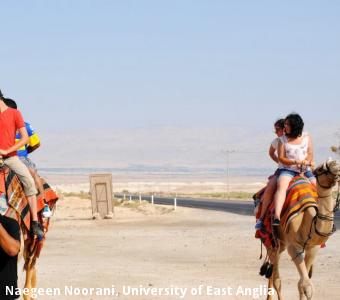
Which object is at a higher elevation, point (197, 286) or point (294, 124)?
point (294, 124)

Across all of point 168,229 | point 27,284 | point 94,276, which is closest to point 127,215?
point 168,229

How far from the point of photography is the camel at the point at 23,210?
926cm

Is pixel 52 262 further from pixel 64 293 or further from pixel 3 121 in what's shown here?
pixel 3 121

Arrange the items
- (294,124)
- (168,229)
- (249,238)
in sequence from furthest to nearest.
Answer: (168,229), (249,238), (294,124)

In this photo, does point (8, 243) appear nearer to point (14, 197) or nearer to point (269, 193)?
point (14, 197)

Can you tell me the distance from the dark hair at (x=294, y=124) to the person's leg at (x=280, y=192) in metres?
0.60

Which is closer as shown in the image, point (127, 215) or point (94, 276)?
point (94, 276)

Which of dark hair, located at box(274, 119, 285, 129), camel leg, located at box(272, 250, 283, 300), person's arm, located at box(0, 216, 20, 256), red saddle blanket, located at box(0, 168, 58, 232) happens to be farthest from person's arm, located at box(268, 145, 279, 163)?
person's arm, located at box(0, 216, 20, 256)

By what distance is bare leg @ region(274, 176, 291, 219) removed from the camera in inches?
514

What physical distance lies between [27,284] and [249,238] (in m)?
13.8

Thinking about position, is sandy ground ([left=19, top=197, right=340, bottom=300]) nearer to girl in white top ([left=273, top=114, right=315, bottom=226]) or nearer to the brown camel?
the brown camel

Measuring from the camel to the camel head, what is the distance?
3.69 meters

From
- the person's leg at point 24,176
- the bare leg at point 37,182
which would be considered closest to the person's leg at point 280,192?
the bare leg at point 37,182

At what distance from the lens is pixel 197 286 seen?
1534 cm
